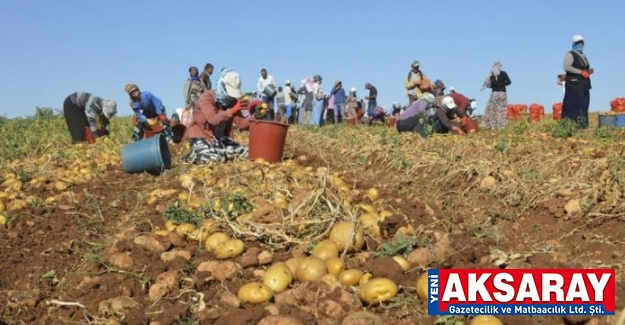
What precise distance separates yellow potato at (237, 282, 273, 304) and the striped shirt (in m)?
8.24

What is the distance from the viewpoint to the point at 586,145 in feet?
24.4

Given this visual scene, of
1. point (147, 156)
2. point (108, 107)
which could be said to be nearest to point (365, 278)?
point (147, 156)

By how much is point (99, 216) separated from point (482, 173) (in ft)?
11.7

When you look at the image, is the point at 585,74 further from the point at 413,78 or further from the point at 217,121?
the point at 217,121

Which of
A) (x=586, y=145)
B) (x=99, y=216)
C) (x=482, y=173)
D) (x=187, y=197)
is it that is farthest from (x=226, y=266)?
(x=586, y=145)

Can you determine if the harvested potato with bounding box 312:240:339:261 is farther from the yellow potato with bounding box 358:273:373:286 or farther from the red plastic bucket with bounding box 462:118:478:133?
the red plastic bucket with bounding box 462:118:478:133

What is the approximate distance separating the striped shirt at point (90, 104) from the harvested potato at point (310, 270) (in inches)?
323

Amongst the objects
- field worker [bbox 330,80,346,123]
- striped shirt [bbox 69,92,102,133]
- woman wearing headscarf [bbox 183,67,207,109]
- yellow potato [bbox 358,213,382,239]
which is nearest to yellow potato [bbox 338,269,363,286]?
yellow potato [bbox 358,213,382,239]

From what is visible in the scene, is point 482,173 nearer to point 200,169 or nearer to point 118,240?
point 200,169

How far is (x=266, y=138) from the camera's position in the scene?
23.2 ft

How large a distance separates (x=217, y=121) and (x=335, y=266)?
438cm

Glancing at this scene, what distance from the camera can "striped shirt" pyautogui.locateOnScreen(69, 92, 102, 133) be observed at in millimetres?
10367

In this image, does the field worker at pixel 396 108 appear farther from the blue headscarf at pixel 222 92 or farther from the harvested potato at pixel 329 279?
the harvested potato at pixel 329 279

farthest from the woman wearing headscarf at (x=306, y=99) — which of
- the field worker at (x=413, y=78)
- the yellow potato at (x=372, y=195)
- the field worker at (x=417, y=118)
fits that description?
the yellow potato at (x=372, y=195)
